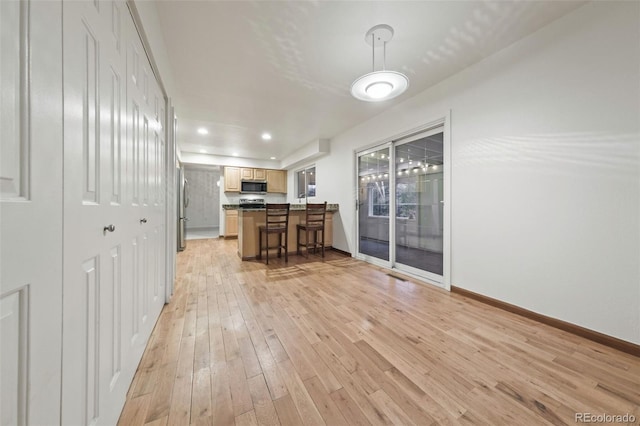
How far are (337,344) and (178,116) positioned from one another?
4.29 metres

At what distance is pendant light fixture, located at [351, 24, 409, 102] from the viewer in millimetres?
1866

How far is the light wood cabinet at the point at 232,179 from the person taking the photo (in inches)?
269

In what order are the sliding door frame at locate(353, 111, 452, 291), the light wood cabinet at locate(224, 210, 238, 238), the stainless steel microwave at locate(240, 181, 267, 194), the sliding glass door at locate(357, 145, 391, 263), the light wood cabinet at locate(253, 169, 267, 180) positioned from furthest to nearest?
the light wood cabinet at locate(253, 169, 267, 180)
the stainless steel microwave at locate(240, 181, 267, 194)
the light wood cabinet at locate(224, 210, 238, 238)
the sliding glass door at locate(357, 145, 391, 263)
the sliding door frame at locate(353, 111, 452, 291)

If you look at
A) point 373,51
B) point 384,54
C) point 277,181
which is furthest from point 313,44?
point 277,181

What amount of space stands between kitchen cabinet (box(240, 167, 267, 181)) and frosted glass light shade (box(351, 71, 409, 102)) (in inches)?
222

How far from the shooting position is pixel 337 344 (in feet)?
5.53

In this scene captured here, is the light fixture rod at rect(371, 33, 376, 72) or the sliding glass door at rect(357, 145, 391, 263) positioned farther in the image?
the sliding glass door at rect(357, 145, 391, 263)

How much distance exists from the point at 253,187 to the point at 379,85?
19.0ft

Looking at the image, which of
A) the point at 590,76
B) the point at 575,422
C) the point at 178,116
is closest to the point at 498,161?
Result: the point at 590,76

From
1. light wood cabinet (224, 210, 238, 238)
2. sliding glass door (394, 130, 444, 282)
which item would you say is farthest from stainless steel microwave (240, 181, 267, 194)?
sliding glass door (394, 130, 444, 282)

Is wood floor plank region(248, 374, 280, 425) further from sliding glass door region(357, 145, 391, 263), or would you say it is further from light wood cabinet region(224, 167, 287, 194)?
light wood cabinet region(224, 167, 287, 194)

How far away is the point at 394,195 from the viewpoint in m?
3.60

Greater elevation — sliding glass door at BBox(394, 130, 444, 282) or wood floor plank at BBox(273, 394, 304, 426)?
sliding glass door at BBox(394, 130, 444, 282)

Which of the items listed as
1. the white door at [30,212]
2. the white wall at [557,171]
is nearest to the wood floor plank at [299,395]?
the white door at [30,212]
